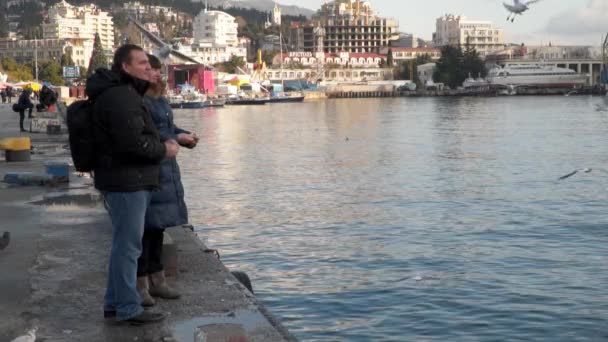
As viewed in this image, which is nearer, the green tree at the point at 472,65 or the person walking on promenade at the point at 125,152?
the person walking on promenade at the point at 125,152

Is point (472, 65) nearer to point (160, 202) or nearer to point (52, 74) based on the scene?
point (52, 74)

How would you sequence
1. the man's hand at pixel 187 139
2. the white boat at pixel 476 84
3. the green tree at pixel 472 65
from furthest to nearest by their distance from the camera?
1. the green tree at pixel 472 65
2. the white boat at pixel 476 84
3. the man's hand at pixel 187 139

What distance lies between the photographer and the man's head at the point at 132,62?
6164mm

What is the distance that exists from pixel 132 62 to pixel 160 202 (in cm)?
113

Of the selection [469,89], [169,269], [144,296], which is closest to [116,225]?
[144,296]

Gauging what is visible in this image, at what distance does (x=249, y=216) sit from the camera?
18719 mm

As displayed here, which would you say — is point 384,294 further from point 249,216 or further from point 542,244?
point 249,216

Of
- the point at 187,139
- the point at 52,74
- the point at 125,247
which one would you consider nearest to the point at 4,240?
the point at 187,139

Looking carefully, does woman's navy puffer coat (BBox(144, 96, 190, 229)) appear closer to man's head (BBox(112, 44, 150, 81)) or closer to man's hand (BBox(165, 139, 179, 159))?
man's hand (BBox(165, 139, 179, 159))

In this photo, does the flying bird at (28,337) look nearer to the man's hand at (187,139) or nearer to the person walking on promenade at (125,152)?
the person walking on promenade at (125,152)

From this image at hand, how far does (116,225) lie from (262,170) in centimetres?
2401

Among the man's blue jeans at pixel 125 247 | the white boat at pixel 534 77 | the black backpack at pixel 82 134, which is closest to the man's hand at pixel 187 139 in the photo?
the man's blue jeans at pixel 125 247

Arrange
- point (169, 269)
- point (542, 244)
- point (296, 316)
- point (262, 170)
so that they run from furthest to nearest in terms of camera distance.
Result: point (262, 170)
point (542, 244)
point (296, 316)
point (169, 269)

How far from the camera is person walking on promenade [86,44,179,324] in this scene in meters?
5.99
